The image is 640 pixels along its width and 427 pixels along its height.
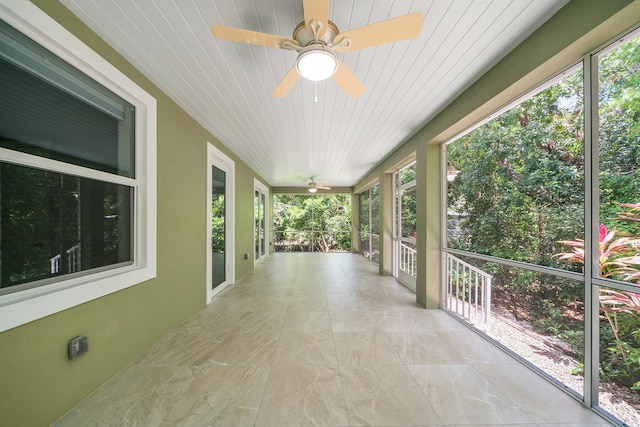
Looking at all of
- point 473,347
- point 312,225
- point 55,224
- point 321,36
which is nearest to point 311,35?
point 321,36

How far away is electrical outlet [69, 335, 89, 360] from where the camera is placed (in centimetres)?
147

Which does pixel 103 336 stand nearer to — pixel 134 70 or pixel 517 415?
pixel 134 70

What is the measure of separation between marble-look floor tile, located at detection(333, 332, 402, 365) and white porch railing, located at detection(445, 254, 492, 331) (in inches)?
48.6

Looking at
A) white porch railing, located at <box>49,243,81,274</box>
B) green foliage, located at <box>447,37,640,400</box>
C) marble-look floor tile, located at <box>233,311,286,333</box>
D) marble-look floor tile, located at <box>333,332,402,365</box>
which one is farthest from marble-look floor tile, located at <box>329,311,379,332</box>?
white porch railing, located at <box>49,243,81,274</box>

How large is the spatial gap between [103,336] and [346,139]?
138 inches

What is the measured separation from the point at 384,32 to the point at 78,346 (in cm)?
263

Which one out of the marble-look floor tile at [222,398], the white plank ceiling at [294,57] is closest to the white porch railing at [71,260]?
the marble-look floor tile at [222,398]

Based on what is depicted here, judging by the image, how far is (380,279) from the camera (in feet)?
16.2

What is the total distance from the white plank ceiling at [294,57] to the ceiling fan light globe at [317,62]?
326 millimetres

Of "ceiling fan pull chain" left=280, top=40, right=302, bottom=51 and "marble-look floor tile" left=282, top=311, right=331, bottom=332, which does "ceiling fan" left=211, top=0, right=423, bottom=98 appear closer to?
"ceiling fan pull chain" left=280, top=40, right=302, bottom=51

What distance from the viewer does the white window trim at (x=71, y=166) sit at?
47.9 inches

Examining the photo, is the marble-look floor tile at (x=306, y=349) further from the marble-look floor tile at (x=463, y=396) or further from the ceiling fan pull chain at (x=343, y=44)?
the ceiling fan pull chain at (x=343, y=44)

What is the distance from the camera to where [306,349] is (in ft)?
7.14

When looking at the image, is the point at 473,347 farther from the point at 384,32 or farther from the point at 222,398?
the point at 384,32
